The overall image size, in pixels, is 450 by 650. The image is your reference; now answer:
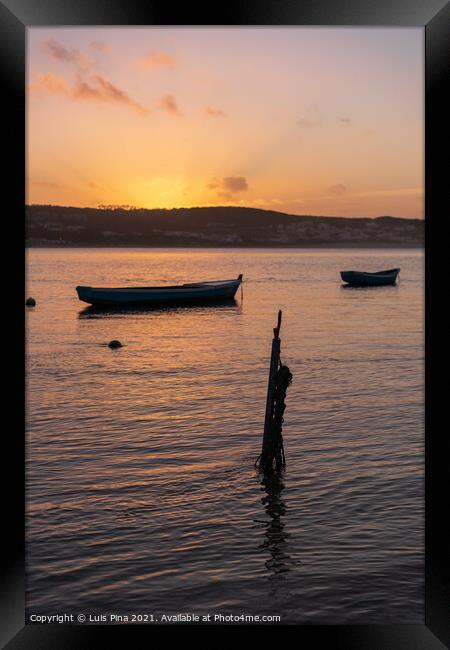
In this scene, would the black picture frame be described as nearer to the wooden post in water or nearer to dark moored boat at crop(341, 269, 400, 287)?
the wooden post in water

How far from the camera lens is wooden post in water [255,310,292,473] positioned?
44.2 ft

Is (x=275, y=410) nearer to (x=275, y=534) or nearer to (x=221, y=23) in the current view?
(x=275, y=534)

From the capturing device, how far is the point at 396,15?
17.3 feet

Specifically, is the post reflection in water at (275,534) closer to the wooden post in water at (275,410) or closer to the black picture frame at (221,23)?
the wooden post in water at (275,410)

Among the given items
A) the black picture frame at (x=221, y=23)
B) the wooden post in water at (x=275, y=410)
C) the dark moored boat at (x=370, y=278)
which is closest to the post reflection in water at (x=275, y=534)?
the wooden post in water at (x=275, y=410)

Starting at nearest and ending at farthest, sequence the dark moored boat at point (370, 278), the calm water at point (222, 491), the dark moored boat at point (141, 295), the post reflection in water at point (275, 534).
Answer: the calm water at point (222, 491)
the post reflection in water at point (275, 534)
the dark moored boat at point (141, 295)
the dark moored boat at point (370, 278)

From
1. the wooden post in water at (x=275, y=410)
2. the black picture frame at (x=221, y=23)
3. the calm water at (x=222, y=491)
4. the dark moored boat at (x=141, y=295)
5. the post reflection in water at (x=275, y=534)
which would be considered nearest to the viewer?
the black picture frame at (x=221, y=23)

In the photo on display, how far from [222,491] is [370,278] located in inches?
2777

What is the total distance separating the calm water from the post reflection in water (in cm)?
3

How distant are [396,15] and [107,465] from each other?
11511 mm

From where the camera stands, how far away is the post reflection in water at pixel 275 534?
31.8 ft

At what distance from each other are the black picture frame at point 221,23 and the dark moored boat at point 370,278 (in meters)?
75.6

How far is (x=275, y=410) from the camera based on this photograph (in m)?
13.8
